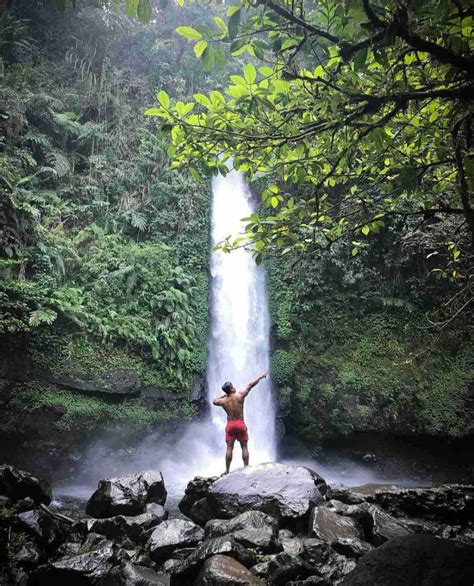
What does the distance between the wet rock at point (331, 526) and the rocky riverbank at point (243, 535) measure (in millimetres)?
13

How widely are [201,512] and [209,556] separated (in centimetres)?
201

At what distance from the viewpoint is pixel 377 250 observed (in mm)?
12102

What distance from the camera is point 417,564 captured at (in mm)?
2783

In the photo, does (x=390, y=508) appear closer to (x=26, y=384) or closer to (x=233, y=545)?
(x=233, y=545)

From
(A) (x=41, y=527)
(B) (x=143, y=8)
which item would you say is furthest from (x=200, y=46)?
(A) (x=41, y=527)

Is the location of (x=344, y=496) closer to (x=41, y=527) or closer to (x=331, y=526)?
(x=331, y=526)

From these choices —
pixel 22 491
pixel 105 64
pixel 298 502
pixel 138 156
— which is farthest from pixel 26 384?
pixel 105 64

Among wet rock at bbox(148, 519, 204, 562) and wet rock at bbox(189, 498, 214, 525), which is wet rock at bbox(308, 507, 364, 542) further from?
wet rock at bbox(189, 498, 214, 525)

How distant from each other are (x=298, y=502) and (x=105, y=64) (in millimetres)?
15728

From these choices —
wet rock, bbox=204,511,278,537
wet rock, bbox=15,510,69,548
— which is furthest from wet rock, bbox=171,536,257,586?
wet rock, bbox=15,510,69,548

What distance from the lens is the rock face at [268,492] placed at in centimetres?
536

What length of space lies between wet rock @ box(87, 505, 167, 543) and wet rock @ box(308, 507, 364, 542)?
2.09m

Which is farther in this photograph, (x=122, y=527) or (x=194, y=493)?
(x=194, y=493)

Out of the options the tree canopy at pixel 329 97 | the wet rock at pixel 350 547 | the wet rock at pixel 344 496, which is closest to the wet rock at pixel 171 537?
the wet rock at pixel 350 547
